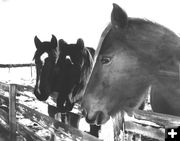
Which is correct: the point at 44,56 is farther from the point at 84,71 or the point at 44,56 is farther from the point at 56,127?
the point at 56,127

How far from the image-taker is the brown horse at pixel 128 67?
2.10 meters

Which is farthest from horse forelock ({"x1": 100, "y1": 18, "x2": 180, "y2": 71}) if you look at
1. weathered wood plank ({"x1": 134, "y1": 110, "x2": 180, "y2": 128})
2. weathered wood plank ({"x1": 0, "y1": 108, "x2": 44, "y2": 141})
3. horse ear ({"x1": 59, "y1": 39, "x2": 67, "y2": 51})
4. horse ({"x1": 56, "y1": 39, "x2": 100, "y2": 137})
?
weathered wood plank ({"x1": 0, "y1": 108, "x2": 44, "y2": 141})

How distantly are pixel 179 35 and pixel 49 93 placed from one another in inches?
103

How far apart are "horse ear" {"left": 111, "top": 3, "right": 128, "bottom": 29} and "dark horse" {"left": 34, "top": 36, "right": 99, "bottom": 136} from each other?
1725 mm

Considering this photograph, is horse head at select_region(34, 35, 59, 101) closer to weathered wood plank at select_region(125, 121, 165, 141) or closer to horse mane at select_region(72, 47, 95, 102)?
horse mane at select_region(72, 47, 95, 102)

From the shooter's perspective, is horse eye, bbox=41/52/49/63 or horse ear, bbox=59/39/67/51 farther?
horse eye, bbox=41/52/49/63

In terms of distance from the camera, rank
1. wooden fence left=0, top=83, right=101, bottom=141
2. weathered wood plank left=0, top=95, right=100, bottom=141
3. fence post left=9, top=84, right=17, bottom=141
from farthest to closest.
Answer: fence post left=9, top=84, right=17, bottom=141 < wooden fence left=0, top=83, right=101, bottom=141 < weathered wood plank left=0, top=95, right=100, bottom=141

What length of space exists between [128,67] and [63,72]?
88.9 inches

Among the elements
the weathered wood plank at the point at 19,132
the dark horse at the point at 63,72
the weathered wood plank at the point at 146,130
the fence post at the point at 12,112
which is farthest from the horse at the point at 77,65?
the weathered wood plank at the point at 146,130

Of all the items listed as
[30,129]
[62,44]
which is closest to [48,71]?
[62,44]

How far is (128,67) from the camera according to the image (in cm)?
210

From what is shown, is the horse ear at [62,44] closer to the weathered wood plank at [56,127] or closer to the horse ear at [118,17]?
the weathered wood plank at [56,127]

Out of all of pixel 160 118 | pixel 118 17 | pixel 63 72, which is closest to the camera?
pixel 160 118

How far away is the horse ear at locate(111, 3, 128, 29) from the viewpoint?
6.69ft
